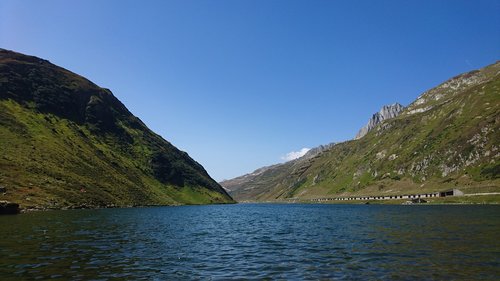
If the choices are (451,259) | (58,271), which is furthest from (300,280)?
(58,271)

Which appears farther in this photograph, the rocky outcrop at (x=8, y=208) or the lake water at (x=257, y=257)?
the rocky outcrop at (x=8, y=208)

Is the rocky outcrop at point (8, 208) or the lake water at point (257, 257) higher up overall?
the rocky outcrop at point (8, 208)

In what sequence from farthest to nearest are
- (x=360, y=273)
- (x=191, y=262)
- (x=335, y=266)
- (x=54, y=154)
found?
(x=54, y=154)
(x=191, y=262)
(x=335, y=266)
(x=360, y=273)

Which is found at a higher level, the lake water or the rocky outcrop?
the rocky outcrop

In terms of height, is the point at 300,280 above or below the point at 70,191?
below

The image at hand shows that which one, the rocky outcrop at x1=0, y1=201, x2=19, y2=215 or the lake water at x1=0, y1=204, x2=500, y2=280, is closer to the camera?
the lake water at x1=0, y1=204, x2=500, y2=280

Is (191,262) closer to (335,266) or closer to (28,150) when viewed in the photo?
(335,266)

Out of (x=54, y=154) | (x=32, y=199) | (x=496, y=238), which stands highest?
(x=54, y=154)

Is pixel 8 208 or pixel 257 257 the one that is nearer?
pixel 257 257

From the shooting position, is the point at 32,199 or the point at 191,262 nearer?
the point at 191,262

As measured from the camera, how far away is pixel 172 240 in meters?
54.3

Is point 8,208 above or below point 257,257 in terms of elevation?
above

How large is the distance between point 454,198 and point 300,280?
197 m

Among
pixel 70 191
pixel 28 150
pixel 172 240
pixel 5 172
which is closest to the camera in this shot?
pixel 172 240
